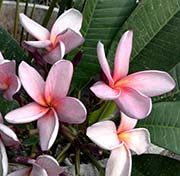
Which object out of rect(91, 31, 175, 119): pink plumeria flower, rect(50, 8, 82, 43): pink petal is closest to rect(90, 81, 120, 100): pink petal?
rect(91, 31, 175, 119): pink plumeria flower

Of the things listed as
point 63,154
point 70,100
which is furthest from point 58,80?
point 63,154

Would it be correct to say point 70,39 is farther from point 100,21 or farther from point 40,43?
point 100,21

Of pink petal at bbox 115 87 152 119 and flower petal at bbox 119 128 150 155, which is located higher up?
pink petal at bbox 115 87 152 119

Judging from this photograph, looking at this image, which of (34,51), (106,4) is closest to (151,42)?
(106,4)

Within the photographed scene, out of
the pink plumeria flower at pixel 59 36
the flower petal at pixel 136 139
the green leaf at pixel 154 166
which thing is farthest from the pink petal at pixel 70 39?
the green leaf at pixel 154 166

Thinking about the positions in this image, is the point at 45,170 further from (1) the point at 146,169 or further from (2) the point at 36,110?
→ (1) the point at 146,169

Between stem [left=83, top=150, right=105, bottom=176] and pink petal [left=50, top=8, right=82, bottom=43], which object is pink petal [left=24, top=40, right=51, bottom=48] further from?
stem [left=83, top=150, right=105, bottom=176]

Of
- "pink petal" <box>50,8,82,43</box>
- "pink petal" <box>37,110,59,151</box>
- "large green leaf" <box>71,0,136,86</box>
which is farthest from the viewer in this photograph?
"large green leaf" <box>71,0,136,86</box>
